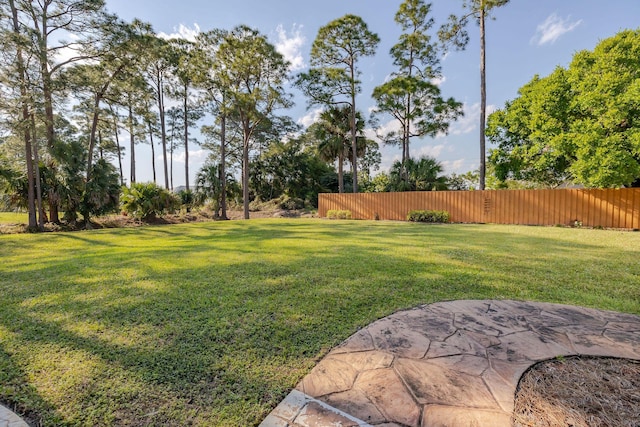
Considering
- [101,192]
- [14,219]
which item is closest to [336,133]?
[101,192]

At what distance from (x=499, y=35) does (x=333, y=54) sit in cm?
883

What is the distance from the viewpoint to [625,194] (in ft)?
29.1

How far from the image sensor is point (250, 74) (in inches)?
650

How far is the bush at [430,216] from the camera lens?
39.3ft

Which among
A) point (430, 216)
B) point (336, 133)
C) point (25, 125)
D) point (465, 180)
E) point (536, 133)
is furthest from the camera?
point (465, 180)

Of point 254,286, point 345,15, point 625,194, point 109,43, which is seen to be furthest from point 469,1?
point 254,286

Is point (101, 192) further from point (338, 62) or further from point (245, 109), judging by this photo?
point (338, 62)

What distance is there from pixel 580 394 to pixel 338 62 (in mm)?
18998

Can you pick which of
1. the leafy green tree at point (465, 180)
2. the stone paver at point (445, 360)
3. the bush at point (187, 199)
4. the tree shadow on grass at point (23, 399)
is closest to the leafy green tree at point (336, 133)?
the leafy green tree at point (465, 180)

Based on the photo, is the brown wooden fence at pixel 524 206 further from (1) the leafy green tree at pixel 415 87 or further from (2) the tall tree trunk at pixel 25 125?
(2) the tall tree trunk at pixel 25 125

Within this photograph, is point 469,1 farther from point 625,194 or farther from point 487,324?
point 487,324

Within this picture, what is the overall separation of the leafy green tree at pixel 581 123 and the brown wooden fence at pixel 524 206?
0.58 metres

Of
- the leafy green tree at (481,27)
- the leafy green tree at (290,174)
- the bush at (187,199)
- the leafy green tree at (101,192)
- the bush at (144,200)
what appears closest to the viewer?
the leafy green tree at (101,192)

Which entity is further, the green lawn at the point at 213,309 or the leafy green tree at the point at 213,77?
the leafy green tree at the point at 213,77
